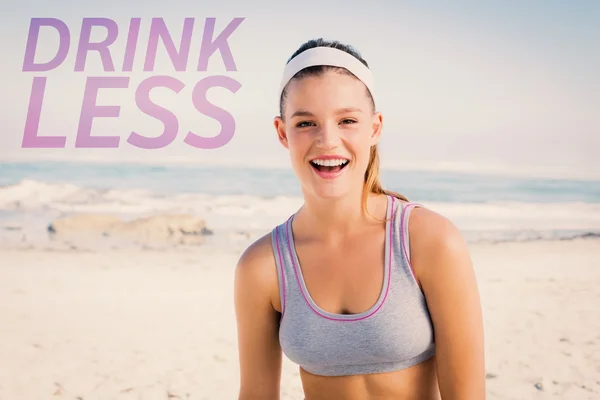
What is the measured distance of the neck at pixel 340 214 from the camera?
2197 millimetres

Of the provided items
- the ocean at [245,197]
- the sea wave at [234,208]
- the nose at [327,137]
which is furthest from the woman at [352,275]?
the sea wave at [234,208]

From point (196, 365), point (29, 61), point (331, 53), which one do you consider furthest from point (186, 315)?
point (29, 61)

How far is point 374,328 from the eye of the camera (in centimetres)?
200

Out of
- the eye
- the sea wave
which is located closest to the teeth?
the eye

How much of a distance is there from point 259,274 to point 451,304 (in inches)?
26.5

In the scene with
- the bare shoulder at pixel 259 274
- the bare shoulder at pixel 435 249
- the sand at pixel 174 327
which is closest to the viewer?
the bare shoulder at pixel 435 249

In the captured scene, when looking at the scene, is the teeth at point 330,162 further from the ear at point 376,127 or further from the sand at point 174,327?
the sand at point 174,327

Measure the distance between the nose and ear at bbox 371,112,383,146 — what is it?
0.23 metres

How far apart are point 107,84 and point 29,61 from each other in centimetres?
450

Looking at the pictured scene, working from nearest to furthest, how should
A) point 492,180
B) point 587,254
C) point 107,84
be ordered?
1. point 587,254
2. point 492,180
3. point 107,84

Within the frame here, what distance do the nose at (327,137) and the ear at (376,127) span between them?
232 mm

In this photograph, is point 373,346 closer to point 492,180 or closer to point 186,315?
point 186,315

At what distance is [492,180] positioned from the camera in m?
24.3

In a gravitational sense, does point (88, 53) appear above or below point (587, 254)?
above
